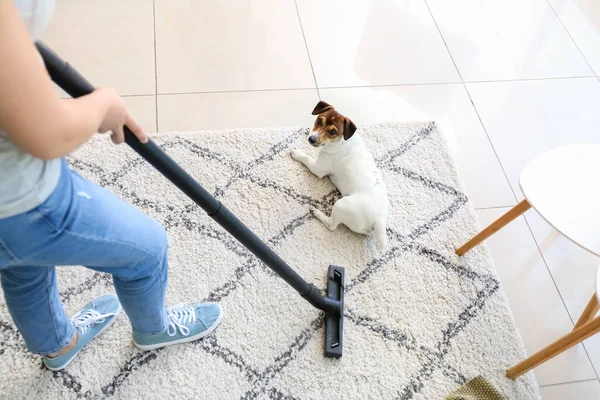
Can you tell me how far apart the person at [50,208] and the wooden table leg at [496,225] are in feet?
2.88

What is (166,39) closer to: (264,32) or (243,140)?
(264,32)

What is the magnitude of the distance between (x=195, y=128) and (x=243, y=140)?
0.56 feet

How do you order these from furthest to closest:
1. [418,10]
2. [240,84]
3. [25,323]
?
[418,10]
[240,84]
[25,323]

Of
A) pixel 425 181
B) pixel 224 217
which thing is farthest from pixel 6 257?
pixel 425 181

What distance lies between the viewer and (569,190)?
4.11 feet

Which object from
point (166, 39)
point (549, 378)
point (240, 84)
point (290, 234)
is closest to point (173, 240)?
point (290, 234)

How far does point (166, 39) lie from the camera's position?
200 centimetres

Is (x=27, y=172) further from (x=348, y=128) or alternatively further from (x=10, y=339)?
(x=348, y=128)

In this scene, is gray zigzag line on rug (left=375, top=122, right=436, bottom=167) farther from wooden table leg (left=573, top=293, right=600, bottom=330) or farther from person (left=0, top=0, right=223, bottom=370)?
person (left=0, top=0, right=223, bottom=370)

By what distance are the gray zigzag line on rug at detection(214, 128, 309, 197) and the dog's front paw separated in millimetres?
41

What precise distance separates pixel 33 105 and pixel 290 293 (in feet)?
3.16

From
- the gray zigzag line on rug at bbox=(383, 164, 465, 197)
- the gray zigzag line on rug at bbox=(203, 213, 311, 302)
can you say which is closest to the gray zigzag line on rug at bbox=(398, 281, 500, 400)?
the gray zigzag line on rug at bbox=(383, 164, 465, 197)

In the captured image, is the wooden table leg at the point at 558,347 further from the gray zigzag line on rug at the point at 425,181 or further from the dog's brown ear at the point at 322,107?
the dog's brown ear at the point at 322,107

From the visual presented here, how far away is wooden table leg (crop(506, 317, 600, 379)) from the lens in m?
1.11
